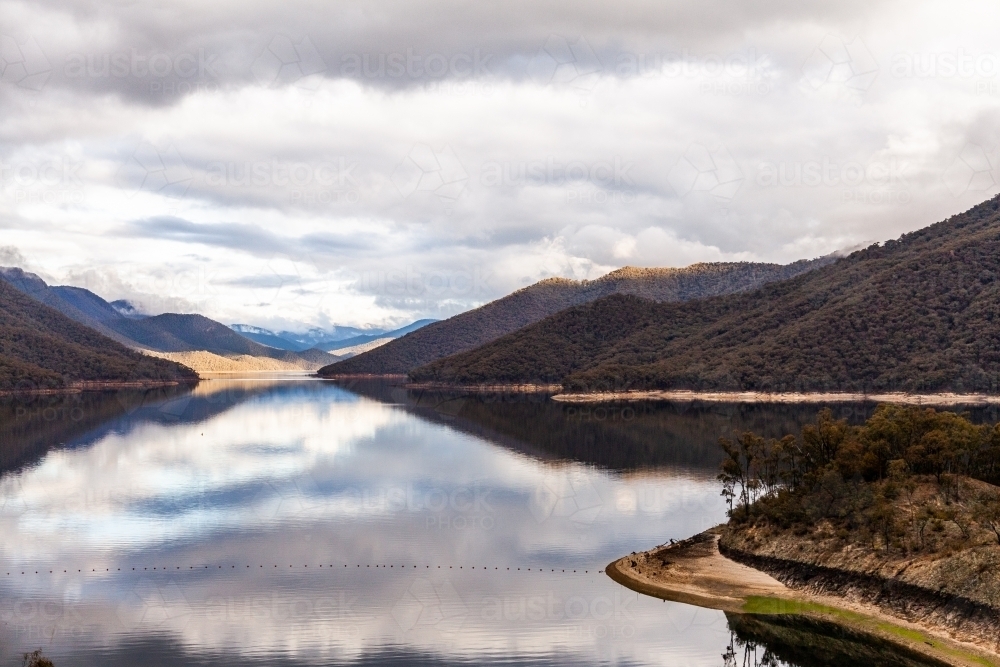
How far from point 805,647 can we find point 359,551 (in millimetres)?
29903

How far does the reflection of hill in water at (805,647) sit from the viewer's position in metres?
38.9

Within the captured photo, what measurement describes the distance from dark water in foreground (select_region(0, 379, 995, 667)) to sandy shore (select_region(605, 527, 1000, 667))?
141 cm

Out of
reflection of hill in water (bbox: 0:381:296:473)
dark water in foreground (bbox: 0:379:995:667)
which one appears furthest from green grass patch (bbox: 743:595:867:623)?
reflection of hill in water (bbox: 0:381:296:473)

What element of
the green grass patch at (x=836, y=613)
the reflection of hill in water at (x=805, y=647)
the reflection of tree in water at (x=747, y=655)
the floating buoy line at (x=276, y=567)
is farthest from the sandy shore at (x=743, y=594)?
the floating buoy line at (x=276, y=567)

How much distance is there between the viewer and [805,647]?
41000 mm

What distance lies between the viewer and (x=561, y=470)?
9675 cm

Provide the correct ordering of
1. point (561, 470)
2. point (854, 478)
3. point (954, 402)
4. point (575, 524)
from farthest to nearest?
point (954, 402)
point (561, 470)
point (575, 524)
point (854, 478)

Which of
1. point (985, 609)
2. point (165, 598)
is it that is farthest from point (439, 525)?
point (985, 609)

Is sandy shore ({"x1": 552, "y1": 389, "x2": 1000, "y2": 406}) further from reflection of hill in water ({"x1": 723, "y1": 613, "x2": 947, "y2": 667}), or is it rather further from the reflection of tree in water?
the reflection of tree in water

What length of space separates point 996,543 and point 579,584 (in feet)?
70.1

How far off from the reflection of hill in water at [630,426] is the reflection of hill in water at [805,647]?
48.3m

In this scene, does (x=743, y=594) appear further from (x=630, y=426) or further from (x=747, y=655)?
(x=630, y=426)

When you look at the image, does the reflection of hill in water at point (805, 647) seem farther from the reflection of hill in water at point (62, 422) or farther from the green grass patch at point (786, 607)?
the reflection of hill in water at point (62, 422)

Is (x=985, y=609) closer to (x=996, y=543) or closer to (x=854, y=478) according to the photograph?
(x=996, y=543)
